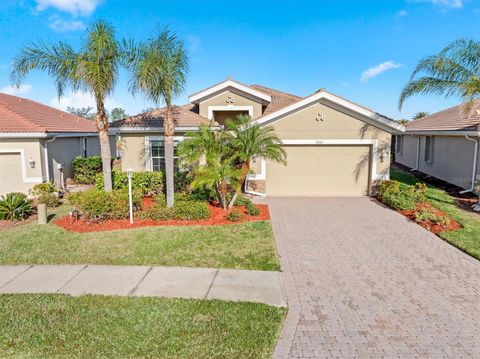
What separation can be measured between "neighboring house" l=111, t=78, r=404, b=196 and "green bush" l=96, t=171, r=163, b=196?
1053mm

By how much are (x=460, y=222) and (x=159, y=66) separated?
10.6m

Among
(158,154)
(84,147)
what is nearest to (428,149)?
(158,154)

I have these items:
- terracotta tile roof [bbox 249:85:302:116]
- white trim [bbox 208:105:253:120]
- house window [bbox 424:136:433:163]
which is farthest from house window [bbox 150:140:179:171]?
house window [bbox 424:136:433:163]

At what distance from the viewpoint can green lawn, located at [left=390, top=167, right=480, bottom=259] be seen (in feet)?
27.4

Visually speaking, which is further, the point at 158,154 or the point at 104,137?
the point at 158,154

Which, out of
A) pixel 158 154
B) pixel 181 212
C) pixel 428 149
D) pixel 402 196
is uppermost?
pixel 428 149

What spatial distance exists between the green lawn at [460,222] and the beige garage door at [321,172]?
2.97 metres

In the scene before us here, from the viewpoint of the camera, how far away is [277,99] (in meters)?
20.2

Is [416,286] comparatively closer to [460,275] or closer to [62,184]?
[460,275]

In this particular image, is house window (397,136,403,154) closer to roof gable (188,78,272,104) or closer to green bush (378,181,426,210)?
green bush (378,181,426,210)

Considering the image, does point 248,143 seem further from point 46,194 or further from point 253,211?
point 46,194

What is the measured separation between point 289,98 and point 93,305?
17749mm

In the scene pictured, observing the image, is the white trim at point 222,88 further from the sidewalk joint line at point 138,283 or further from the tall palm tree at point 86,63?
the sidewalk joint line at point 138,283

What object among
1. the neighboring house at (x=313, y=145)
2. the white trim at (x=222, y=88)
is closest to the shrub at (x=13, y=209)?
the neighboring house at (x=313, y=145)
